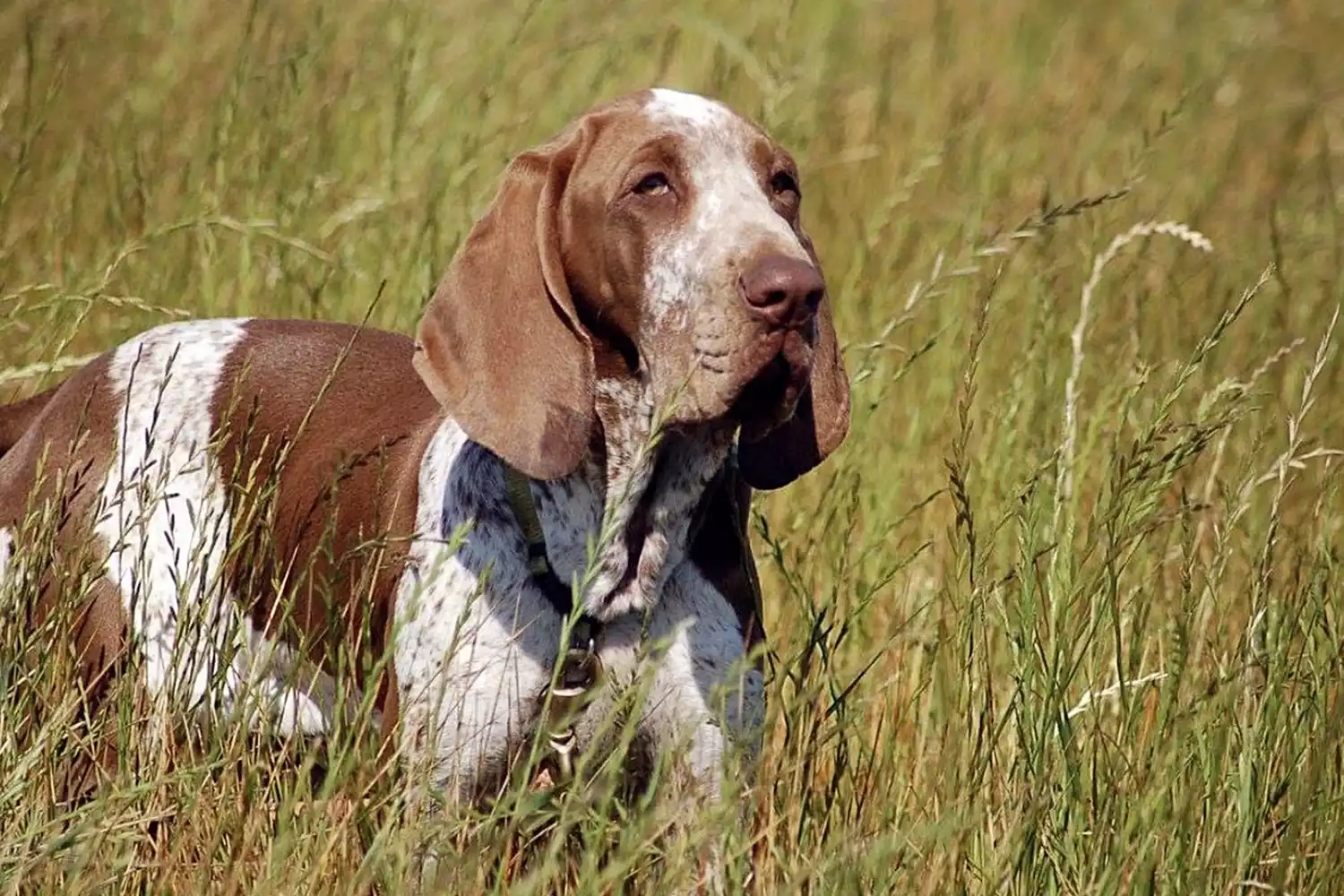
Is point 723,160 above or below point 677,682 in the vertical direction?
above

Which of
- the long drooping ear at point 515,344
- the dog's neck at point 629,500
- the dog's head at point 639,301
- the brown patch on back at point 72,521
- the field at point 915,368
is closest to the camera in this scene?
the field at point 915,368

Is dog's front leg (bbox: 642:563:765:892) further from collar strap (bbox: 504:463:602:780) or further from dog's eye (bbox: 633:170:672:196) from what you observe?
dog's eye (bbox: 633:170:672:196)

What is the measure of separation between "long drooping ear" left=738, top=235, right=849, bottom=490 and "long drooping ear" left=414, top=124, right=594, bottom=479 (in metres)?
0.32

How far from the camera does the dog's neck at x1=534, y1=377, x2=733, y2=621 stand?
3.54 m

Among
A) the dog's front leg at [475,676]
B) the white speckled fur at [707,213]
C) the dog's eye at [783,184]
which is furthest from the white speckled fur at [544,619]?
the dog's eye at [783,184]

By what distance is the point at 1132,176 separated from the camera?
15.2 feet

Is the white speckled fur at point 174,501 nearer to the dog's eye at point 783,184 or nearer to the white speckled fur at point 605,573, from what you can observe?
the white speckled fur at point 605,573

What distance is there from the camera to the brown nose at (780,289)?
318cm

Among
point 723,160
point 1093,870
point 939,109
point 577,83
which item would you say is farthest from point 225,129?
point 1093,870

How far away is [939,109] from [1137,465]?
4.41 meters

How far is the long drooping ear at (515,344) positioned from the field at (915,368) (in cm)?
52

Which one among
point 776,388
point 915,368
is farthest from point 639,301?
point 915,368

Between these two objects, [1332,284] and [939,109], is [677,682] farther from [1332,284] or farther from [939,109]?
[939,109]

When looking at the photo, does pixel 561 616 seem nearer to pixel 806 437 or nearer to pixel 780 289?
pixel 806 437
